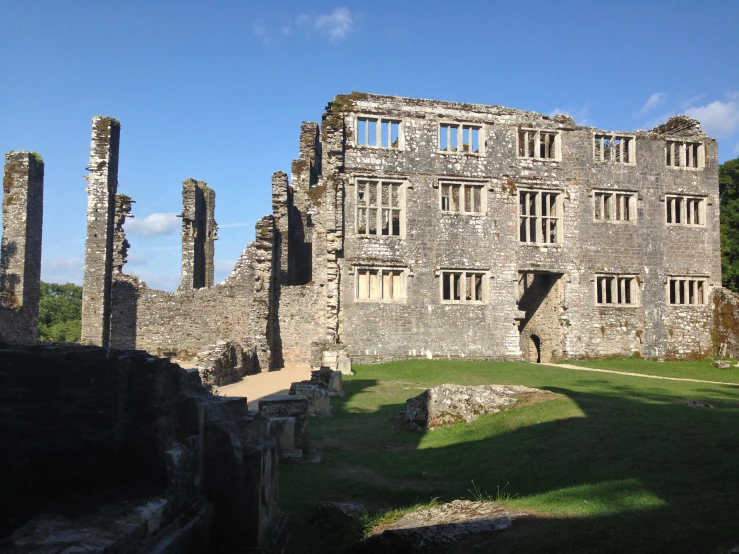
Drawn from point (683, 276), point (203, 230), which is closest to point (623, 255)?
point (683, 276)

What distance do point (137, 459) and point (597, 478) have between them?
14.9 feet

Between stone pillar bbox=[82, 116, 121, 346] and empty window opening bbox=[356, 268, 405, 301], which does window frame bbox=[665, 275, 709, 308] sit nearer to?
empty window opening bbox=[356, 268, 405, 301]

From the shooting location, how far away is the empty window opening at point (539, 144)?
26703 mm

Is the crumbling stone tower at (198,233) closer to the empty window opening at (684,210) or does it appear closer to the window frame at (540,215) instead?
the window frame at (540,215)

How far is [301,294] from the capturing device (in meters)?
26.9

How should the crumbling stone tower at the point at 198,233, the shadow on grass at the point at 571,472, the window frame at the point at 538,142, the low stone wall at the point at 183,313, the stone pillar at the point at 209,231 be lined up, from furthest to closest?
the stone pillar at the point at 209,231, the crumbling stone tower at the point at 198,233, the low stone wall at the point at 183,313, the window frame at the point at 538,142, the shadow on grass at the point at 571,472

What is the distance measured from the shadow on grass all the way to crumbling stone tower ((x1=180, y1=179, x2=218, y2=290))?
79.8 feet

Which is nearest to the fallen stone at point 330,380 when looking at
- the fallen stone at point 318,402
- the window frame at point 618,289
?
the fallen stone at point 318,402

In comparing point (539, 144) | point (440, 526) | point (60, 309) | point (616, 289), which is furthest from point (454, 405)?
point (60, 309)

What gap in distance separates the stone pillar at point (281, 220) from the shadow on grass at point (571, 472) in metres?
17.7

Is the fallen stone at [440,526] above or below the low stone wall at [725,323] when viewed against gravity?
below

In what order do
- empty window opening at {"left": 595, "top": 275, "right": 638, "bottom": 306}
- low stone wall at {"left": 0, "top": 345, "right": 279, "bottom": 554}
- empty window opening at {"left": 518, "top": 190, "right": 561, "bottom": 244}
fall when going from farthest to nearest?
empty window opening at {"left": 595, "top": 275, "right": 638, "bottom": 306} → empty window opening at {"left": 518, "top": 190, "right": 561, "bottom": 244} → low stone wall at {"left": 0, "top": 345, "right": 279, "bottom": 554}

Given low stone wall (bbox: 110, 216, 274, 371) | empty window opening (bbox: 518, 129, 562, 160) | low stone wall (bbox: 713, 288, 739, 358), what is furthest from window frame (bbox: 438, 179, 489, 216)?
low stone wall (bbox: 713, 288, 739, 358)

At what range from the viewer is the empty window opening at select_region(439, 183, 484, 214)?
2605cm
